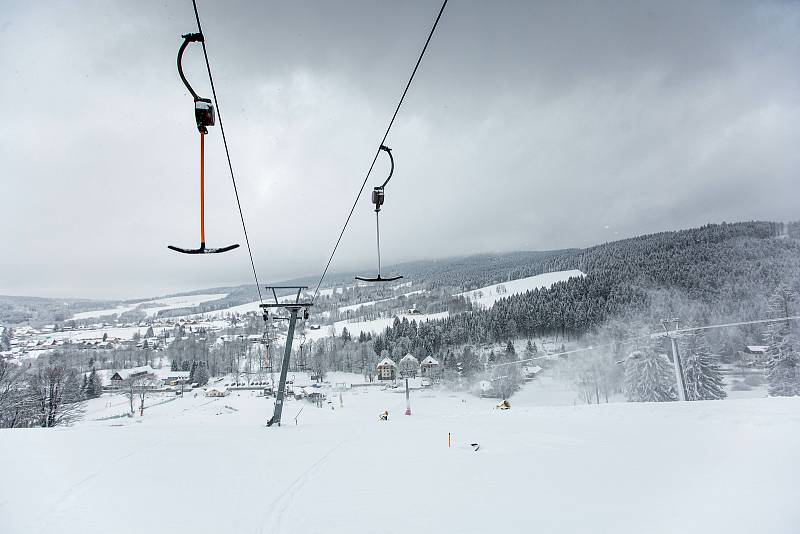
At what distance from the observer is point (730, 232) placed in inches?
2680

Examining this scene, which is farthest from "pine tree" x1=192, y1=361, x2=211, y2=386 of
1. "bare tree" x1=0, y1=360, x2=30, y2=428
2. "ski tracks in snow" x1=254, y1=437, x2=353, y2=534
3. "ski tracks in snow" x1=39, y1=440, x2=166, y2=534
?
"ski tracks in snow" x1=254, y1=437, x2=353, y2=534

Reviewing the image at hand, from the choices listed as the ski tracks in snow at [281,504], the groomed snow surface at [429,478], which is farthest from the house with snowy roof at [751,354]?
the ski tracks in snow at [281,504]

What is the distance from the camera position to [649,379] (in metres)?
30.2

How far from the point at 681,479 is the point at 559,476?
202cm

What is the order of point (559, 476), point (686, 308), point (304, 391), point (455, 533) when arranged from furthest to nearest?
point (304, 391) → point (686, 308) → point (559, 476) → point (455, 533)

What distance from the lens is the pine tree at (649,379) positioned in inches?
1172

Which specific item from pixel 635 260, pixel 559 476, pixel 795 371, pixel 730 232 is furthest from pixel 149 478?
pixel 730 232

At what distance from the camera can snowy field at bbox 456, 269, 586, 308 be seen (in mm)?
94938

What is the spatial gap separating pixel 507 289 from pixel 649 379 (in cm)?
8018

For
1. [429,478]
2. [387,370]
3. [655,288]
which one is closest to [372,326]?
[387,370]

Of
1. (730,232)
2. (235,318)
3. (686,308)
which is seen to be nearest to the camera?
(686,308)

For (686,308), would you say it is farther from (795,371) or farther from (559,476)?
(559,476)

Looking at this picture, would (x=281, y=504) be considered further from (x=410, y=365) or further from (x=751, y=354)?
(x=410, y=365)

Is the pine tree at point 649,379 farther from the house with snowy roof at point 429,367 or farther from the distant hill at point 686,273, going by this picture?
the house with snowy roof at point 429,367
